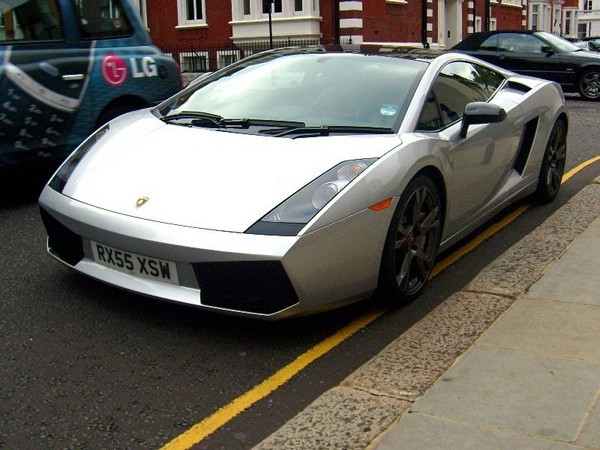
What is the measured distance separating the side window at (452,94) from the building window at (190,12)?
2665 centimetres

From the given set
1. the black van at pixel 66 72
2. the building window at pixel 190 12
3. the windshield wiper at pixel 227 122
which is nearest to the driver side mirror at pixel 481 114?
the windshield wiper at pixel 227 122

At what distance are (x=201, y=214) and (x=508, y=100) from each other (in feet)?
9.57

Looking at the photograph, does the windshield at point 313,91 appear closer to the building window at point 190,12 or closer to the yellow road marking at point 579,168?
the yellow road marking at point 579,168

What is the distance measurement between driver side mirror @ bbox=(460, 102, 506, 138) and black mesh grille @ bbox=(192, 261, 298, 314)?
5.86ft

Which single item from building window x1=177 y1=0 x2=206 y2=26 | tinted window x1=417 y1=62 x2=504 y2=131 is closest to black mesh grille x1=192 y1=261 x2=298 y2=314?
tinted window x1=417 y1=62 x2=504 y2=131

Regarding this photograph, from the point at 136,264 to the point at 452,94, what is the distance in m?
2.34

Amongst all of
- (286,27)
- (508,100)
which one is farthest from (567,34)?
(508,100)

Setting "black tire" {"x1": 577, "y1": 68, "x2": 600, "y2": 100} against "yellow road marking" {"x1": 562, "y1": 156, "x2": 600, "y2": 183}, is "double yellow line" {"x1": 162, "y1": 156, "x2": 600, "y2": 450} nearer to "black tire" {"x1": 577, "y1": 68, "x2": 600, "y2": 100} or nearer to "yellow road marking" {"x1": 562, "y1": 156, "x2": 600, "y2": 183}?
"yellow road marking" {"x1": 562, "y1": 156, "x2": 600, "y2": 183}

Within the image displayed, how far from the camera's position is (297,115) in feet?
15.4

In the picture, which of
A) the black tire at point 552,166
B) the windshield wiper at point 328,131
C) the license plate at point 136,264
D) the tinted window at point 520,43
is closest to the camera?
the license plate at point 136,264

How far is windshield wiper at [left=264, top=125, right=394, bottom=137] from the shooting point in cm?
441

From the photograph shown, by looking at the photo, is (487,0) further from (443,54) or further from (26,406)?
(26,406)

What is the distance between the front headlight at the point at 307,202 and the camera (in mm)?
3676

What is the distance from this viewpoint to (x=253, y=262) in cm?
362
